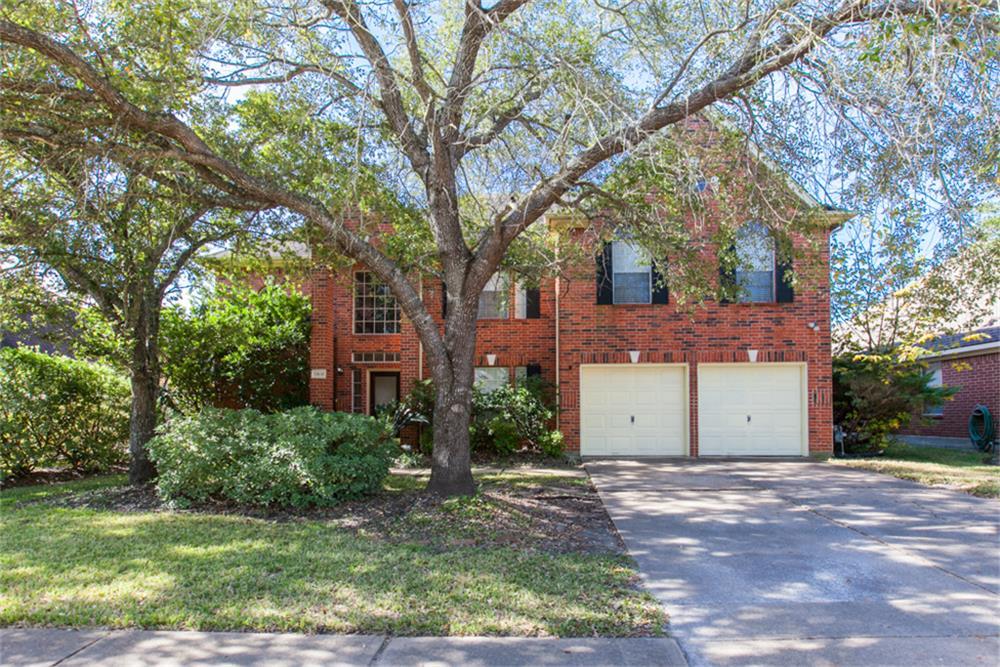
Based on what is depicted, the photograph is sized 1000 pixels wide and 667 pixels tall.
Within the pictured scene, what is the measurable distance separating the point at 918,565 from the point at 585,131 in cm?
559

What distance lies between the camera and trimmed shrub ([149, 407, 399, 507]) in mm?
7723

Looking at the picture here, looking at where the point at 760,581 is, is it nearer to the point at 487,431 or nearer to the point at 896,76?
the point at 896,76

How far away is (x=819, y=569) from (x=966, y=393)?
1513 cm

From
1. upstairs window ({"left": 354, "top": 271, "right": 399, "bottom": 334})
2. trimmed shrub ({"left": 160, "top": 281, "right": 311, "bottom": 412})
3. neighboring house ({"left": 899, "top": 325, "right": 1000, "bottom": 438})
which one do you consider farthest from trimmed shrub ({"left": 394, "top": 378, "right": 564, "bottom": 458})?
neighboring house ({"left": 899, "top": 325, "right": 1000, "bottom": 438})

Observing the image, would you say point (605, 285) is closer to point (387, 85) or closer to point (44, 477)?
point (387, 85)

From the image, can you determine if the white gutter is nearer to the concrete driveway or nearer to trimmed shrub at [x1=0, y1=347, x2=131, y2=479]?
the concrete driveway

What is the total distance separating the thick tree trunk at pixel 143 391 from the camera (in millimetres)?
9719

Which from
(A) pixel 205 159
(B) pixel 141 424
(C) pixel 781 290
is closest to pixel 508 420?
(C) pixel 781 290

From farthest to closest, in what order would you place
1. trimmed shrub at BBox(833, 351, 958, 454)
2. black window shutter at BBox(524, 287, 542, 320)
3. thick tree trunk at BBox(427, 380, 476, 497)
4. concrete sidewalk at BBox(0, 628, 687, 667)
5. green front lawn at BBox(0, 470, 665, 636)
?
black window shutter at BBox(524, 287, 542, 320) < trimmed shrub at BBox(833, 351, 958, 454) < thick tree trunk at BBox(427, 380, 476, 497) < green front lawn at BBox(0, 470, 665, 636) < concrete sidewalk at BBox(0, 628, 687, 667)

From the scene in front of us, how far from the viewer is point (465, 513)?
24.2 ft

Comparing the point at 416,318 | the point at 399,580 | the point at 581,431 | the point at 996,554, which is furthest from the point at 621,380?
the point at 399,580

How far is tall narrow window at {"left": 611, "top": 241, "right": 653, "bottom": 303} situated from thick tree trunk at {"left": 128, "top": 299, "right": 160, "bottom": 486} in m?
8.43

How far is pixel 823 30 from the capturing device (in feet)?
21.1

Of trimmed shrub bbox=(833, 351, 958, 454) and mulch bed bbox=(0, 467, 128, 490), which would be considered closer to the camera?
mulch bed bbox=(0, 467, 128, 490)
